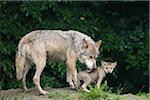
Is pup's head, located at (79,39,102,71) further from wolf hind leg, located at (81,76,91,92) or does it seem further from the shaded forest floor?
the shaded forest floor

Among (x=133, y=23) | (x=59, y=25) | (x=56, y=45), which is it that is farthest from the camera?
(x=133, y=23)

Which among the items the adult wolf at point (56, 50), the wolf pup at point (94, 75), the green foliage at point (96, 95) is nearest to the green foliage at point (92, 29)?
the wolf pup at point (94, 75)

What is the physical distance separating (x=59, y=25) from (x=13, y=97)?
140 inches

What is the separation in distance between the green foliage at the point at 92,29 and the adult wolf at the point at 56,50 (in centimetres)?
221

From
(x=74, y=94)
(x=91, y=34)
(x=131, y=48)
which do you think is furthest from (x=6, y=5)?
(x=74, y=94)

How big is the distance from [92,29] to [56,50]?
3.80 m

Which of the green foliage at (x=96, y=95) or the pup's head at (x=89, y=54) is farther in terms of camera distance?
the pup's head at (x=89, y=54)

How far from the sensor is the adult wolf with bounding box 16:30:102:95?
8.84m

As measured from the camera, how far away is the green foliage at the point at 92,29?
12.0 metres

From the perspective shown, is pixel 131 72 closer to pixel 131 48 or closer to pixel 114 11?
pixel 131 48

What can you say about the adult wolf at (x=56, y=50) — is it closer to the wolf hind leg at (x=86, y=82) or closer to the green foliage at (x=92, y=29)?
the wolf hind leg at (x=86, y=82)

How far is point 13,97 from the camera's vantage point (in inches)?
356

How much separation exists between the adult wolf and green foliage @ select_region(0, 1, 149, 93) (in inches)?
87.0

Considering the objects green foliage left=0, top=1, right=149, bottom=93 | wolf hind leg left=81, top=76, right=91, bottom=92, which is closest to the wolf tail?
wolf hind leg left=81, top=76, right=91, bottom=92
